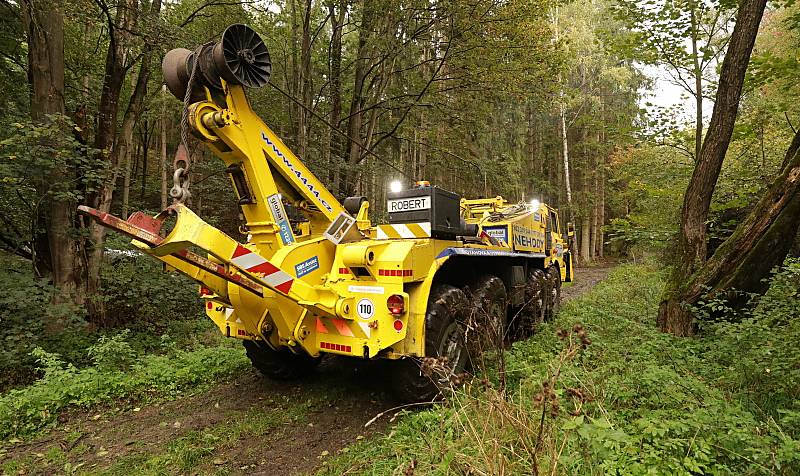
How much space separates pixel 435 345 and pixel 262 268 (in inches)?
69.3

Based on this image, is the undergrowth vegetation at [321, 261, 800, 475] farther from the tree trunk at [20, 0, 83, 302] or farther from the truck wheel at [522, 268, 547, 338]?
the tree trunk at [20, 0, 83, 302]

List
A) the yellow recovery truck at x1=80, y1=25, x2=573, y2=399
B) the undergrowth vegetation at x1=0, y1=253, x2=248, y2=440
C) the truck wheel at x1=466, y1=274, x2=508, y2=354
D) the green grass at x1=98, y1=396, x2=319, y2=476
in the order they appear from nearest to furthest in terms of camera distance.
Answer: the green grass at x1=98, y1=396, x2=319, y2=476 → the yellow recovery truck at x1=80, y1=25, x2=573, y2=399 → the undergrowth vegetation at x1=0, y1=253, x2=248, y2=440 → the truck wheel at x1=466, y1=274, x2=508, y2=354

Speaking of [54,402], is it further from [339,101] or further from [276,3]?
[276,3]

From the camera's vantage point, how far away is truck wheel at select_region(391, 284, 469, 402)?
4176mm

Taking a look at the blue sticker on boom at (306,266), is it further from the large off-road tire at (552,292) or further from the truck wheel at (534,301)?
the large off-road tire at (552,292)

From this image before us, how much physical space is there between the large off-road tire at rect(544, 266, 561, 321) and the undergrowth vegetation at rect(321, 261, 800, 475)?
2.65 m

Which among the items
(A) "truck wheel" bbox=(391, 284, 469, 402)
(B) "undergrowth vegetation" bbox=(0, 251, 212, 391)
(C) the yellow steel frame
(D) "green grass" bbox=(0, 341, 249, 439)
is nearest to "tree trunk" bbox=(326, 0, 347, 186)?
(B) "undergrowth vegetation" bbox=(0, 251, 212, 391)

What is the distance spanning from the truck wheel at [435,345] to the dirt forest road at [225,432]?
1.20ft

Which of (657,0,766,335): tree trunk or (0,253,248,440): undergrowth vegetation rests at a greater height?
(657,0,766,335): tree trunk

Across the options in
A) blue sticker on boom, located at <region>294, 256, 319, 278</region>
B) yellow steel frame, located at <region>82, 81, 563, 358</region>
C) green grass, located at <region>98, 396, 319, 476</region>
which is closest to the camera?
green grass, located at <region>98, 396, 319, 476</region>

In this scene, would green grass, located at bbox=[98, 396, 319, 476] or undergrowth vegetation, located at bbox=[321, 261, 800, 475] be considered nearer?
undergrowth vegetation, located at bbox=[321, 261, 800, 475]

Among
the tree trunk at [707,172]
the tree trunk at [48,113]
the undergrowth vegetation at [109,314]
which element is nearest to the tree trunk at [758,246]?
the tree trunk at [707,172]

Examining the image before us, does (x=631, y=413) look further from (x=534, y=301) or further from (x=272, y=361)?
(x=534, y=301)

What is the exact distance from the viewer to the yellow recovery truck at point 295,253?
3547 mm
